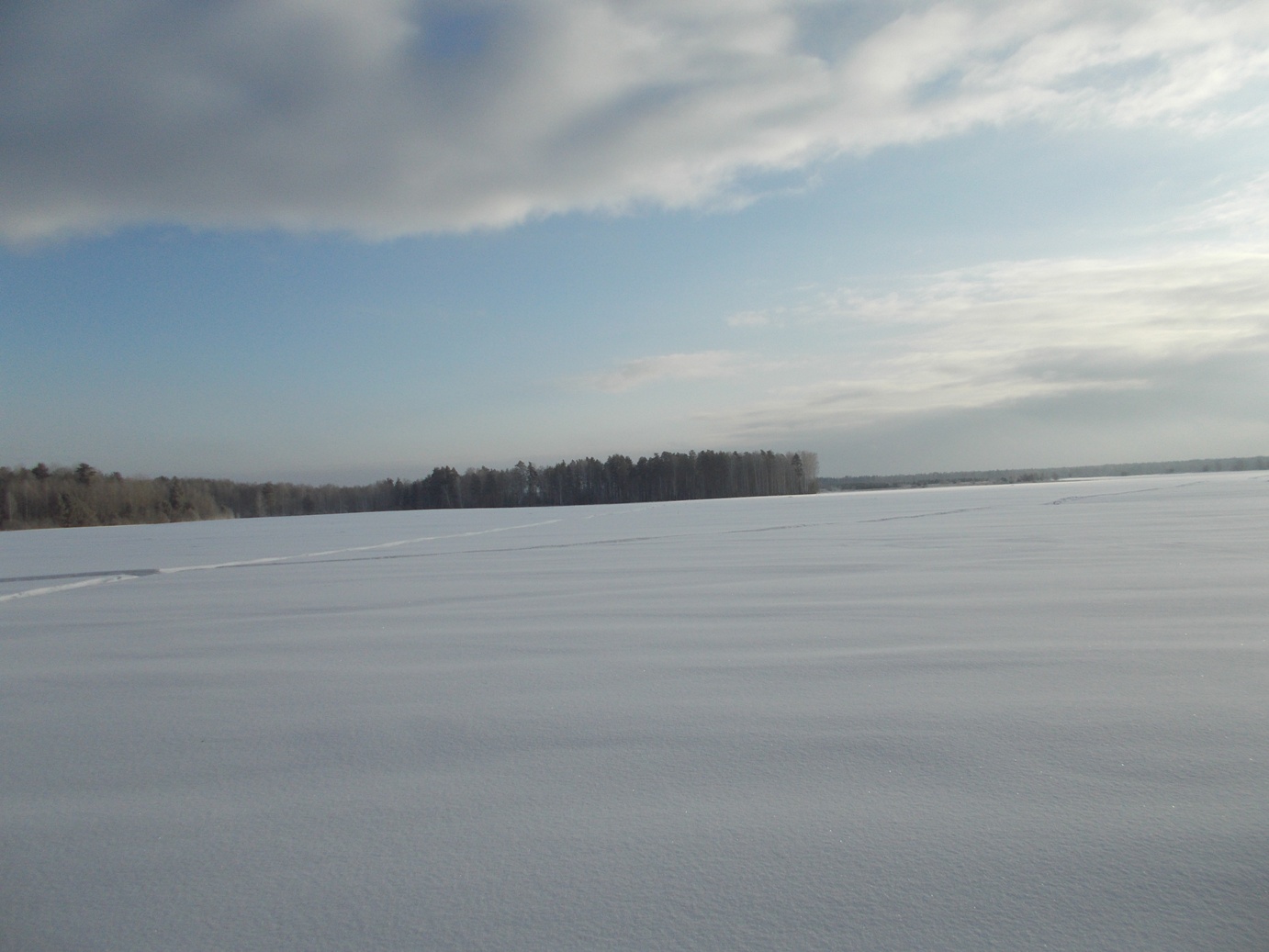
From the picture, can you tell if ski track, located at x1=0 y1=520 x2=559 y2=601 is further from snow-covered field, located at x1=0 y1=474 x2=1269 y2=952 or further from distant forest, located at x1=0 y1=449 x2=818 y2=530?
distant forest, located at x1=0 y1=449 x2=818 y2=530

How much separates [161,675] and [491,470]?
6788 centimetres

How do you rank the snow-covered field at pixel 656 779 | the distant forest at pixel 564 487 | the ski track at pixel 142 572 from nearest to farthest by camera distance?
the snow-covered field at pixel 656 779
the ski track at pixel 142 572
the distant forest at pixel 564 487

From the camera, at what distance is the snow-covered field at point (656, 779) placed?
1376 mm

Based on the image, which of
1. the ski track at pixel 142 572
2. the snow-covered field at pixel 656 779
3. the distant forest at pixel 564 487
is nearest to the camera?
the snow-covered field at pixel 656 779

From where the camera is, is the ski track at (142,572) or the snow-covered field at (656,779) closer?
the snow-covered field at (656,779)

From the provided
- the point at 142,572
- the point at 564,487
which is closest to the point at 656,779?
the point at 142,572

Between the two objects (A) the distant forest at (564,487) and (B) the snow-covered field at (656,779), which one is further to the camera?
(A) the distant forest at (564,487)

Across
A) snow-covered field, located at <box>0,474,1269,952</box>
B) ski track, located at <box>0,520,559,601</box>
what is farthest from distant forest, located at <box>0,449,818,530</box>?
snow-covered field, located at <box>0,474,1269,952</box>

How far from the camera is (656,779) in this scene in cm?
194

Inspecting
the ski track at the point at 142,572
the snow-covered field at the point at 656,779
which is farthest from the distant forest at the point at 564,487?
the snow-covered field at the point at 656,779

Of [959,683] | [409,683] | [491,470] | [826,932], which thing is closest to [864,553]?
[959,683]

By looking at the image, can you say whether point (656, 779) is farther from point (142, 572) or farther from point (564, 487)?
point (564, 487)

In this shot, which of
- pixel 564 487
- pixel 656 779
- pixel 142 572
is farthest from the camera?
pixel 564 487

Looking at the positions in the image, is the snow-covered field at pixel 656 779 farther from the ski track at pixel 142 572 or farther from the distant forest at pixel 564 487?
the distant forest at pixel 564 487
